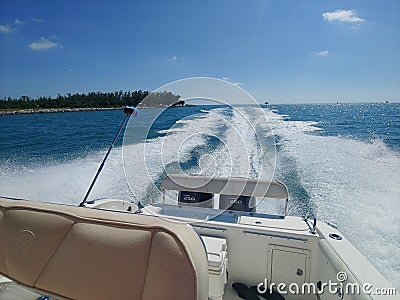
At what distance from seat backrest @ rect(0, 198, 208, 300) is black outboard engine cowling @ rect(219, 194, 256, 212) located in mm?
1518

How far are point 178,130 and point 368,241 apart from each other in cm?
661

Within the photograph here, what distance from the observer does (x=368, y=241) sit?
123 inches

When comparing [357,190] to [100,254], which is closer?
[100,254]

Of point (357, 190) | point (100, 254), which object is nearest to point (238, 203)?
point (100, 254)

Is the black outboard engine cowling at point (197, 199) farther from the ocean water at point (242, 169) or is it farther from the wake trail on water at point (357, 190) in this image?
the wake trail on water at point (357, 190)

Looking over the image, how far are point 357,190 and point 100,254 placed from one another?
5204mm

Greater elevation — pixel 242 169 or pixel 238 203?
pixel 238 203

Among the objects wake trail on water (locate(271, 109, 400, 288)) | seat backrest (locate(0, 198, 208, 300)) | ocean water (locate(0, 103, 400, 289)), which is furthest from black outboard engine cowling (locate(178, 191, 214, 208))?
wake trail on water (locate(271, 109, 400, 288))

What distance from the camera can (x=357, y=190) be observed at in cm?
489

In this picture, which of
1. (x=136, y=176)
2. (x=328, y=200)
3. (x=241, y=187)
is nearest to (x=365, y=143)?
(x=328, y=200)

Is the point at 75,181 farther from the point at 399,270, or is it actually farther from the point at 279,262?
the point at 399,270

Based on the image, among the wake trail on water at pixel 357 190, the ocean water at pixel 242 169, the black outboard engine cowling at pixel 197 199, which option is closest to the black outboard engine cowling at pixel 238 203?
the black outboard engine cowling at pixel 197 199

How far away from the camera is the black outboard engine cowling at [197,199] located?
2453 millimetres

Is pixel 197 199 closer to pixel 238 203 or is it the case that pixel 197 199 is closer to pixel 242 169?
pixel 238 203
